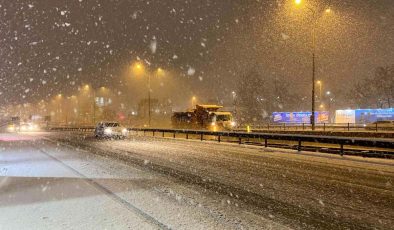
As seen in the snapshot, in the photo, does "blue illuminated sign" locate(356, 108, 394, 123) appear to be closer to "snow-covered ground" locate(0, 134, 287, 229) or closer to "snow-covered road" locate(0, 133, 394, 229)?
"snow-covered road" locate(0, 133, 394, 229)

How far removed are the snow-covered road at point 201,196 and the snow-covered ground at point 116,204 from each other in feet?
0.06

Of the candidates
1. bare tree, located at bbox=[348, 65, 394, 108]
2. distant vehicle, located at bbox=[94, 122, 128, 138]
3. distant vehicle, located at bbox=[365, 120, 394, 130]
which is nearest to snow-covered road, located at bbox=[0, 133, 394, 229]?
distant vehicle, located at bbox=[94, 122, 128, 138]

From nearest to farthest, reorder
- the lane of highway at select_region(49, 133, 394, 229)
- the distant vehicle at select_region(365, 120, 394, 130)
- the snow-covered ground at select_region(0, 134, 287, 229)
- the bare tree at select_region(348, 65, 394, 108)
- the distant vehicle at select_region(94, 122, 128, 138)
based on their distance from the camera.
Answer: the snow-covered ground at select_region(0, 134, 287, 229)
the lane of highway at select_region(49, 133, 394, 229)
the distant vehicle at select_region(94, 122, 128, 138)
the distant vehicle at select_region(365, 120, 394, 130)
the bare tree at select_region(348, 65, 394, 108)

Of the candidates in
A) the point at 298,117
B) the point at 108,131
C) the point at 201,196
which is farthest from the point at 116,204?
the point at 298,117

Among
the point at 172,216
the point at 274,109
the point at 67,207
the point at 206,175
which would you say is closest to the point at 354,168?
the point at 206,175

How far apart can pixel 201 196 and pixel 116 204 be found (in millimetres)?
1922

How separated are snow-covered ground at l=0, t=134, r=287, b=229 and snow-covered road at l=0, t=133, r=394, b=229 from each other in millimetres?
18

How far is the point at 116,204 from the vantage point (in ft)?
28.5

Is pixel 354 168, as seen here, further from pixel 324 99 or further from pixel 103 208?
pixel 324 99

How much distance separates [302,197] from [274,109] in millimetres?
88650

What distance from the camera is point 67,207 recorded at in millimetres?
8500

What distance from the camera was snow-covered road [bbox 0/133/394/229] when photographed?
7223 millimetres

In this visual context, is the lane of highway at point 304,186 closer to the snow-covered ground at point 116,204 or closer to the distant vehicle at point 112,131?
the snow-covered ground at point 116,204

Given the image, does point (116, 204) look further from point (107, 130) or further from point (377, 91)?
point (377, 91)
